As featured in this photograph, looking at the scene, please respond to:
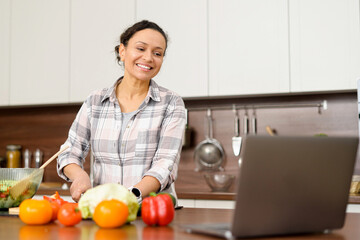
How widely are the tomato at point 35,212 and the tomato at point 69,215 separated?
0.17 feet

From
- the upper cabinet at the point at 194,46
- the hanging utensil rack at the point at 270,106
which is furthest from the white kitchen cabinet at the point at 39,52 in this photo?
the hanging utensil rack at the point at 270,106

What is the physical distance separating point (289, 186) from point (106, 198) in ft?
1.45

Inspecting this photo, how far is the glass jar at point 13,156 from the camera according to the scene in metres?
3.87

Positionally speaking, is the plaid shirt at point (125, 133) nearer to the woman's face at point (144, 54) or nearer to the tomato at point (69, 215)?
the woman's face at point (144, 54)

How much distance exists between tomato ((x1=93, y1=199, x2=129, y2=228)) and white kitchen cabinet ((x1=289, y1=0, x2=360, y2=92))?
211 cm

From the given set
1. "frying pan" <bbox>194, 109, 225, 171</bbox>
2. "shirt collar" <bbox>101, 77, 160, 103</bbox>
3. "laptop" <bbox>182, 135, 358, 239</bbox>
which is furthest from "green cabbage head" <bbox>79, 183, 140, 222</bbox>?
"frying pan" <bbox>194, 109, 225, 171</bbox>

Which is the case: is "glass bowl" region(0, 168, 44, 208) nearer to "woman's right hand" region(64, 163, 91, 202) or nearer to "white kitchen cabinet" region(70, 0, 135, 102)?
"woman's right hand" region(64, 163, 91, 202)

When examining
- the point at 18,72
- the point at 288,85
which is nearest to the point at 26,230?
the point at 288,85

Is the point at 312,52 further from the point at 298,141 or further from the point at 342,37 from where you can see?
the point at 298,141

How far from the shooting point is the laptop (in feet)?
3.04

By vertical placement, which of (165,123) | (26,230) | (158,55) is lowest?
(26,230)

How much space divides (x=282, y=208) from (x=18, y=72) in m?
3.04

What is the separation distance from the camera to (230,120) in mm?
3463

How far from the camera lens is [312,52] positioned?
3031mm
